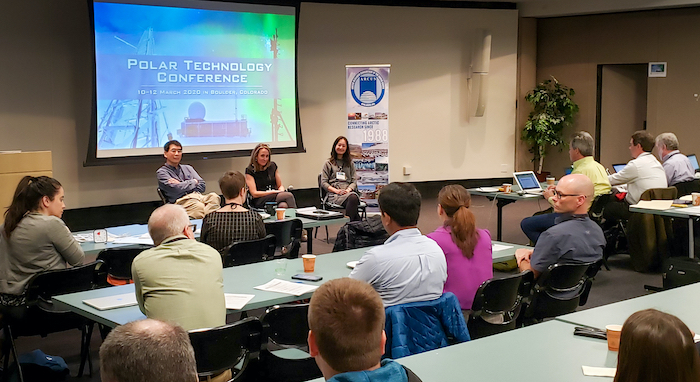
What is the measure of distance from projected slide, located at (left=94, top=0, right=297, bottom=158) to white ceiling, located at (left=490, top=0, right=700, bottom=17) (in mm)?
4703

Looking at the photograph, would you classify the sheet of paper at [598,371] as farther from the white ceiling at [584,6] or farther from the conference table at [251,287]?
the white ceiling at [584,6]

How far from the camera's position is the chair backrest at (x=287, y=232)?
19.2 ft

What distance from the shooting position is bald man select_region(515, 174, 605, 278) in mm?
4312

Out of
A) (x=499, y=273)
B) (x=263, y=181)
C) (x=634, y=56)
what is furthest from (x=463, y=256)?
(x=634, y=56)

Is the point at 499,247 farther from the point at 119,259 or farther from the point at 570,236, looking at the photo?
the point at 119,259

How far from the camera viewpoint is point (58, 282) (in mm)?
4246

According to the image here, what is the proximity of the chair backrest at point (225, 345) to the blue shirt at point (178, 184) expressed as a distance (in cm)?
474

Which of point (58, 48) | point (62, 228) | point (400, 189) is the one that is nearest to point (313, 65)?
point (58, 48)

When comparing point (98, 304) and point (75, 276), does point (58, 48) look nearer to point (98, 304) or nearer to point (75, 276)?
point (75, 276)

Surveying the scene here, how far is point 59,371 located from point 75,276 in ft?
1.98

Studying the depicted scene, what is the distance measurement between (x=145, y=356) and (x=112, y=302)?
7.53 ft

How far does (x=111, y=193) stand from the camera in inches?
362

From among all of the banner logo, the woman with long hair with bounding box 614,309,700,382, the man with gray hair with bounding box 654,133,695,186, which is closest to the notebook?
the woman with long hair with bounding box 614,309,700,382

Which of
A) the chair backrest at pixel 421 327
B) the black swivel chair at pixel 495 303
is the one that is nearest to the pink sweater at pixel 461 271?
the black swivel chair at pixel 495 303
